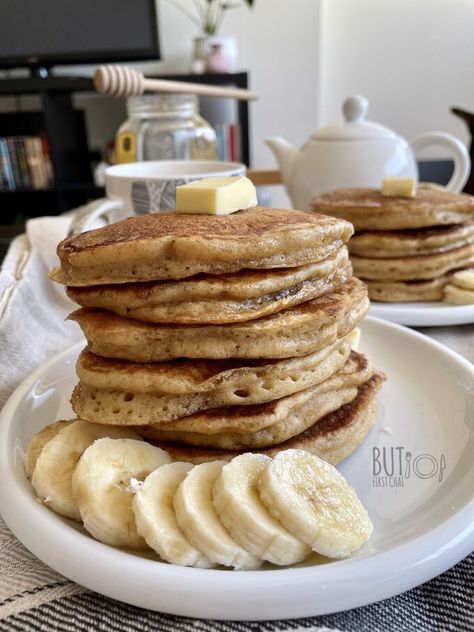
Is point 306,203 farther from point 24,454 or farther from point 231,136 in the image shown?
point 231,136

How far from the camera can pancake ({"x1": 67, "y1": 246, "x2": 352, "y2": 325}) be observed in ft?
2.30

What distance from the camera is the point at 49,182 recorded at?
3859mm

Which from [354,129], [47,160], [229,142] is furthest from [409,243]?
[47,160]

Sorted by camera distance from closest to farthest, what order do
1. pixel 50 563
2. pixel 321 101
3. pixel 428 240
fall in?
pixel 50 563, pixel 428 240, pixel 321 101

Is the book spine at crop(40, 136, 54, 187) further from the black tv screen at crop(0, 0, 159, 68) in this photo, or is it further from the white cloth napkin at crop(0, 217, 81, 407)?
the white cloth napkin at crop(0, 217, 81, 407)

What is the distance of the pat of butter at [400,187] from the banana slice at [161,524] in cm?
113

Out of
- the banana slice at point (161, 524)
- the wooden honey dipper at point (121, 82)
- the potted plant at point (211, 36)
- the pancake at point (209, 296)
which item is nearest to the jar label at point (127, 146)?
the wooden honey dipper at point (121, 82)

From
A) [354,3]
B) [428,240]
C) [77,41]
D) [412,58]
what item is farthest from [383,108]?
[428,240]

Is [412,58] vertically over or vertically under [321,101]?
over

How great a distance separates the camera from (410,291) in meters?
1.40

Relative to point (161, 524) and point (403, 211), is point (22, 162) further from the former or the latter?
point (161, 524)

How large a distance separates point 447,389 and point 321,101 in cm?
369

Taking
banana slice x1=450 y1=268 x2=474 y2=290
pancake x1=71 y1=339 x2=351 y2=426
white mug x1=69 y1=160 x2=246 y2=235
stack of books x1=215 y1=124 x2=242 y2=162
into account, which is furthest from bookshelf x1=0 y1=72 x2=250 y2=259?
pancake x1=71 y1=339 x2=351 y2=426

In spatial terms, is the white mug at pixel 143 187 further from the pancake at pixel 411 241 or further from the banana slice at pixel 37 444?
the banana slice at pixel 37 444
